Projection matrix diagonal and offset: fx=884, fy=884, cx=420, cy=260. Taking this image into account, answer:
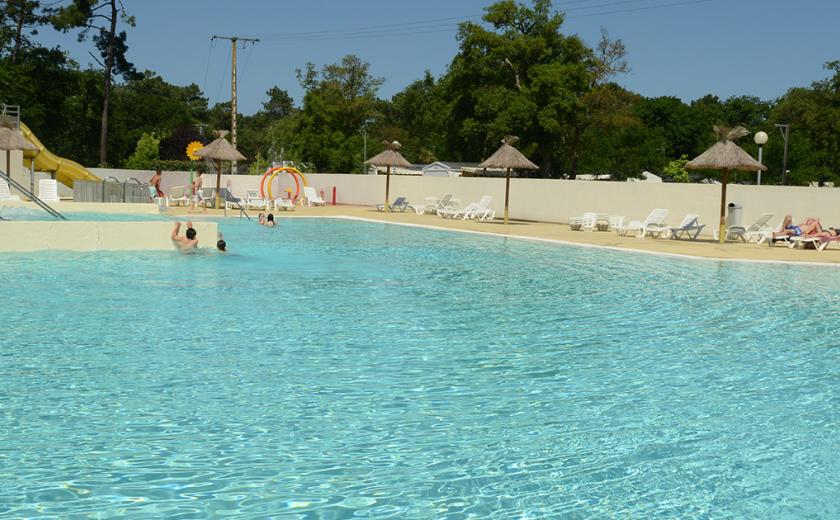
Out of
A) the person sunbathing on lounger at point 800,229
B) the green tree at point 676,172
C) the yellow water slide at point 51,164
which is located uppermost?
the green tree at point 676,172

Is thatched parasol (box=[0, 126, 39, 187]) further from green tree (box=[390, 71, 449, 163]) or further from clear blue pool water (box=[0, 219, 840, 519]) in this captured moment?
green tree (box=[390, 71, 449, 163])

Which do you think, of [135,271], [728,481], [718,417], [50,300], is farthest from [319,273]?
[728,481]

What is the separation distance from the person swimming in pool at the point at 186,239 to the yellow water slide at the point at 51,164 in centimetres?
1868

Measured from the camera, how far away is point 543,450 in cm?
531

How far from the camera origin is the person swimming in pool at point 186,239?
51.7 ft

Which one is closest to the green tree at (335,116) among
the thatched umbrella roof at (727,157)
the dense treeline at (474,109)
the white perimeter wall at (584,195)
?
the dense treeline at (474,109)

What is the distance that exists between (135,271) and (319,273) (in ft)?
9.20

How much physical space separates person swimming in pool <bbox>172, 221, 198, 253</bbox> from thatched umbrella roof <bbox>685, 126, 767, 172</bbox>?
35.6ft

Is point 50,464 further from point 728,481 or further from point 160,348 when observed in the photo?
point 728,481

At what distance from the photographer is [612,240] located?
67.1 ft

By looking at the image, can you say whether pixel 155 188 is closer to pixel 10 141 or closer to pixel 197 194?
pixel 197 194

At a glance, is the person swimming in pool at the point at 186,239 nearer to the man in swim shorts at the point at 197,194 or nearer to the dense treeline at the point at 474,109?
the man in swim shorts at the point at 197,194

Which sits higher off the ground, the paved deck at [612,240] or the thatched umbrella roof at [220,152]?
the thatched umbrella roof at [220,152]

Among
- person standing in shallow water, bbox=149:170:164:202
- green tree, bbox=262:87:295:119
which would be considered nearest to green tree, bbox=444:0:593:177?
person standing in shallow water, bbox=149:170:164:202
